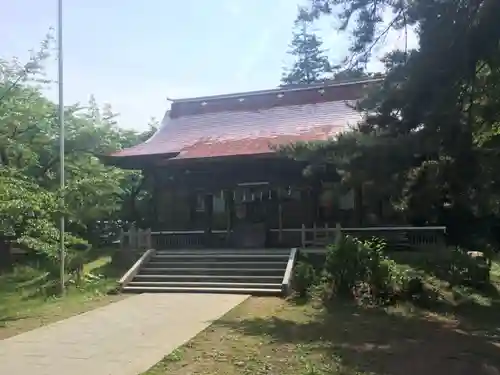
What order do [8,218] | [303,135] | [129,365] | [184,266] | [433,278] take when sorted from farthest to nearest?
1. [303,135]
2. [184,266]
3. [433,278]
4. [8,218]
5. [129,365]

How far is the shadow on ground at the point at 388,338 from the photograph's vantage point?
646 cm

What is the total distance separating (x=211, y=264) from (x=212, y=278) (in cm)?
103

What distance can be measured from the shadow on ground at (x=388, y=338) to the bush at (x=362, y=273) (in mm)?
606

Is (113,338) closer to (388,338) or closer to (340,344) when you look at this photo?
(340,344)

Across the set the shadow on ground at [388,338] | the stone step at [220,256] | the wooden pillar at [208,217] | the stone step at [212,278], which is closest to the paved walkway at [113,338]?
the shadow on ground at [388,338]

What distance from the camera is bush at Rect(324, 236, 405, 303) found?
35.5 ft

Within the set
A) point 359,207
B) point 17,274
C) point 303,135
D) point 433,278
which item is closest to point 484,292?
point 433,278

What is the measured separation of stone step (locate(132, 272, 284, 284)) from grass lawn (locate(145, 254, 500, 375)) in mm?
1771

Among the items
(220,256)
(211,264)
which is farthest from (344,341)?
(220,256)

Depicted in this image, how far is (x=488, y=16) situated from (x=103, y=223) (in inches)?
660

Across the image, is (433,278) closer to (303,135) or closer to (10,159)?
(303,135)

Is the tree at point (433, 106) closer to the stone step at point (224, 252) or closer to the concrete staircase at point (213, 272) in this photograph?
the concrete staircase at point (213, 272)

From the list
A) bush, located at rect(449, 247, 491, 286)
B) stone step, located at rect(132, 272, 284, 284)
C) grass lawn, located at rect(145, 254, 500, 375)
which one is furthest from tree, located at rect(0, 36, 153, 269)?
bush, located at rect(449, 247, 491, 286)

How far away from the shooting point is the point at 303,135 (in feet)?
57.2
